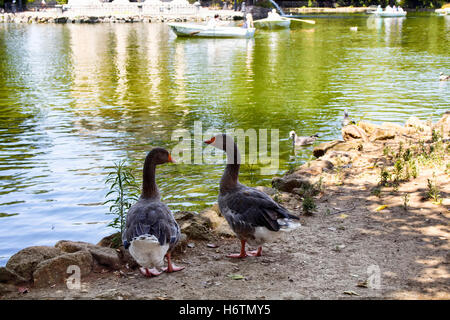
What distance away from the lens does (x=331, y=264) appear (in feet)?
18.5

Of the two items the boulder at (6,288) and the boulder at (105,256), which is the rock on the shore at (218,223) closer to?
the boulder at (105,256)

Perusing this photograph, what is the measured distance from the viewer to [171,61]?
32.0 meters

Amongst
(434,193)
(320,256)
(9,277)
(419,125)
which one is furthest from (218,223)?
(419,125)

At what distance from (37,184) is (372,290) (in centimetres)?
840

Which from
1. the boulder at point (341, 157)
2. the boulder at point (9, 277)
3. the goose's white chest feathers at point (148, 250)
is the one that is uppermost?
the goose's white chest feathers at point (148, 250)

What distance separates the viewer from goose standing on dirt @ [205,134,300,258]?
552 cm

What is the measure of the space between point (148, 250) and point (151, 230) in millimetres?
296

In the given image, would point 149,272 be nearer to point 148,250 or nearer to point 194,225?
point 148,250

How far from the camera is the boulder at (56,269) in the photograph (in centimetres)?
518

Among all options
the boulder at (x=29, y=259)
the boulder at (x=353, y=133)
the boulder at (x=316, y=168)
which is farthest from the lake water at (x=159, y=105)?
the boulder at (x=29, y=259)

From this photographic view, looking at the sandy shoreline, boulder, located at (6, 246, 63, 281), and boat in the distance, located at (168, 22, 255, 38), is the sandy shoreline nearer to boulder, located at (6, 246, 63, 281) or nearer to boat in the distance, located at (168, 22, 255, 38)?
boulder, located at (6, 246, 63, 281)

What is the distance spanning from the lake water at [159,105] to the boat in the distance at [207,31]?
7260mm

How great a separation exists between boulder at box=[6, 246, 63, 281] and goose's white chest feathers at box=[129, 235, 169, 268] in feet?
4.70

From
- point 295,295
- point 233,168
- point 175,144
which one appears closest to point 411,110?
point 175,144
